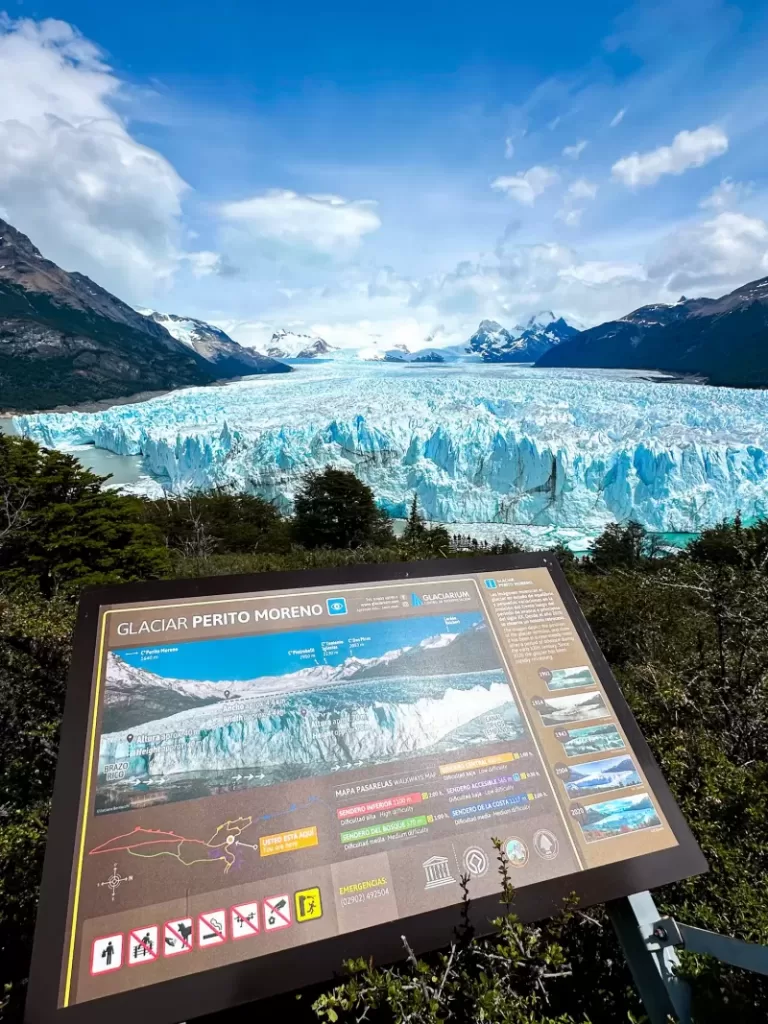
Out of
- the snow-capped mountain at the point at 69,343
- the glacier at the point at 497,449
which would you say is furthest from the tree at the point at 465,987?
the snow-capped mountain at the point at 69,343

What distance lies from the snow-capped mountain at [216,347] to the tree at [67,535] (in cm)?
6397

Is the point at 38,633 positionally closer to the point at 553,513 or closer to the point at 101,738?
the point at 101,738

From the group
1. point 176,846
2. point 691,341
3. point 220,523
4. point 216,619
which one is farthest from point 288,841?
point 691,341

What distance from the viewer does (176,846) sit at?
1.81 m

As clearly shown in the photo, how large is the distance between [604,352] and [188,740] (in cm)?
7316

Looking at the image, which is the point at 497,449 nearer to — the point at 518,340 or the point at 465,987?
the point at 465,987

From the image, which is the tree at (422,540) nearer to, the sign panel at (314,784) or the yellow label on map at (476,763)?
the sign panel at (314,784)

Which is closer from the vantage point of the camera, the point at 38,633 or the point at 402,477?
the point at 38,633

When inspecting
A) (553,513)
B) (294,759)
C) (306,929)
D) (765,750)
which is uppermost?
(294,759)

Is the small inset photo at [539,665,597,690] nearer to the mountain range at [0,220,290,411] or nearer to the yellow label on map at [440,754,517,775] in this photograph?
the yellow label on map at [440,754,517,775]

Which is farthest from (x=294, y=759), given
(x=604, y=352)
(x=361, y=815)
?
(x=604, y=352)

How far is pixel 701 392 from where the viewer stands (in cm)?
3061

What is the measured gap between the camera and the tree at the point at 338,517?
2025cm

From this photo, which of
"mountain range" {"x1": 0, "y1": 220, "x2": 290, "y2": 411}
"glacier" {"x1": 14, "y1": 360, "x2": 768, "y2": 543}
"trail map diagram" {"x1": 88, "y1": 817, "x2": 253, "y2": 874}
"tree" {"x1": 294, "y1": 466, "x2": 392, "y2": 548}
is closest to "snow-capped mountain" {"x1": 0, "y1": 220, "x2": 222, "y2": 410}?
"mountain range" {"x1": 0, "y1": 220, "x2": 290, "y2": 411}
